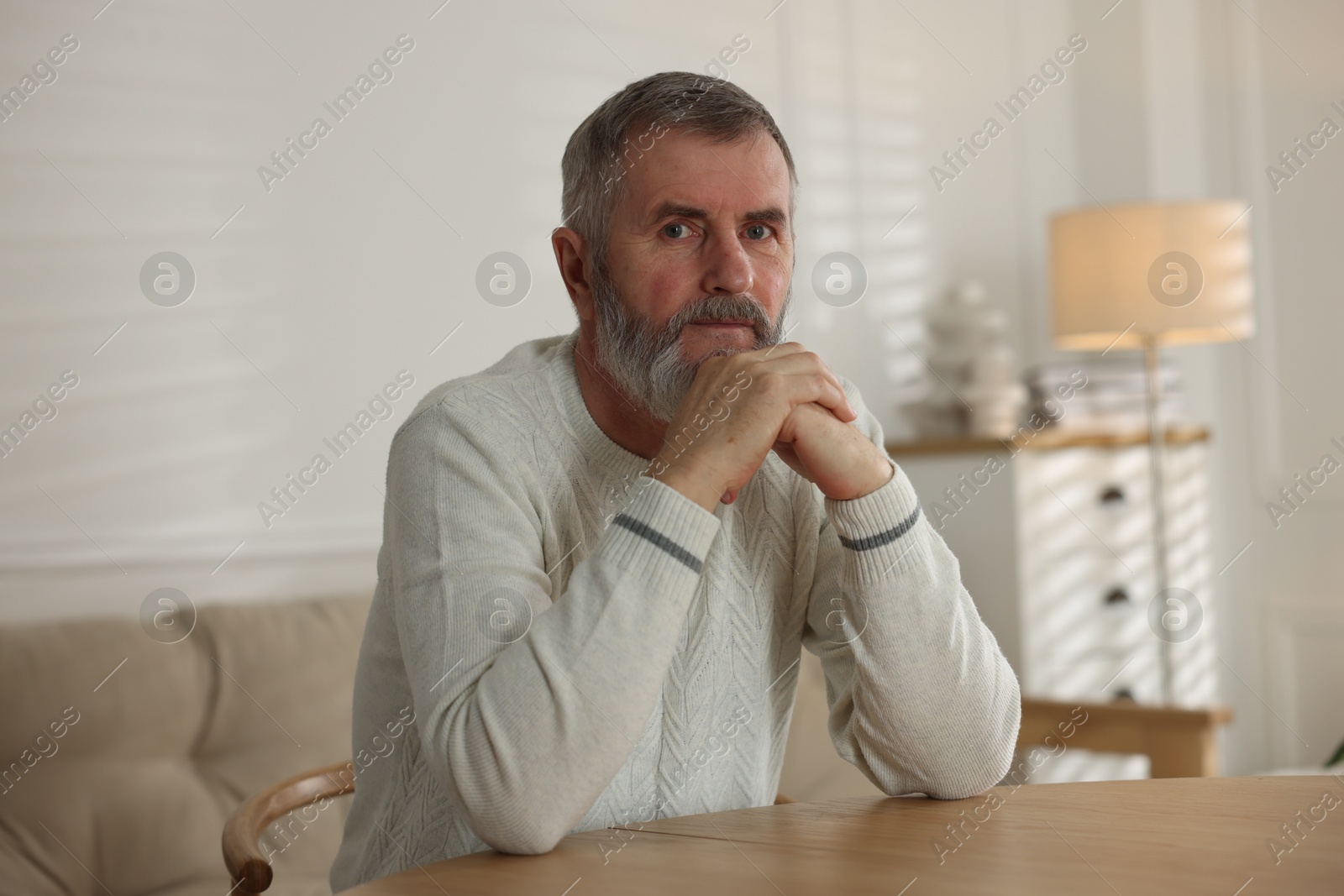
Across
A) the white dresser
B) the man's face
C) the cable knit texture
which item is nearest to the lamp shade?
the white dresser

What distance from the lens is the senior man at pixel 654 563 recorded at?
996 millimetres

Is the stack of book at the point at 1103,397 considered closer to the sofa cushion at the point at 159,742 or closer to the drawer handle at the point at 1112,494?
the drawer handle at the point at 1112,494

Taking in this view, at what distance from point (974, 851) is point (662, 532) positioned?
37cm

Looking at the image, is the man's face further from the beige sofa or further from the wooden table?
the beige sofa

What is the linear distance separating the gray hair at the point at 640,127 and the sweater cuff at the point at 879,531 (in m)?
0.39

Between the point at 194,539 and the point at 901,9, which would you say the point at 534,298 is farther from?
the point at 901,9

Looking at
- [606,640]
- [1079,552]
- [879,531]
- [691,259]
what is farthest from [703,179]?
[1079,552]

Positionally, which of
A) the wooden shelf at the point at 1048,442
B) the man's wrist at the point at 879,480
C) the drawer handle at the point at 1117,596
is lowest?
the drawer handle at the point at 1117,596

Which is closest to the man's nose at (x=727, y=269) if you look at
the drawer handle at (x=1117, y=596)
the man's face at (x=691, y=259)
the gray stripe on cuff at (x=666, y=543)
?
the man's face at (x=691, y=259)

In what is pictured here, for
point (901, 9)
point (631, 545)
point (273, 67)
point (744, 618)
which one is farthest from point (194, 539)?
point (901, 9)

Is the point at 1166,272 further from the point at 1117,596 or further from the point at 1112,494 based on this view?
the point at 1117,596

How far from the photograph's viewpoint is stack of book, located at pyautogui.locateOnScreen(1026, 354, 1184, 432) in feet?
10.8

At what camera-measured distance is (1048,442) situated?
3143 mm

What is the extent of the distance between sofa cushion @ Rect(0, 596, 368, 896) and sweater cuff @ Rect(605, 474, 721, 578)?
3.77ft
